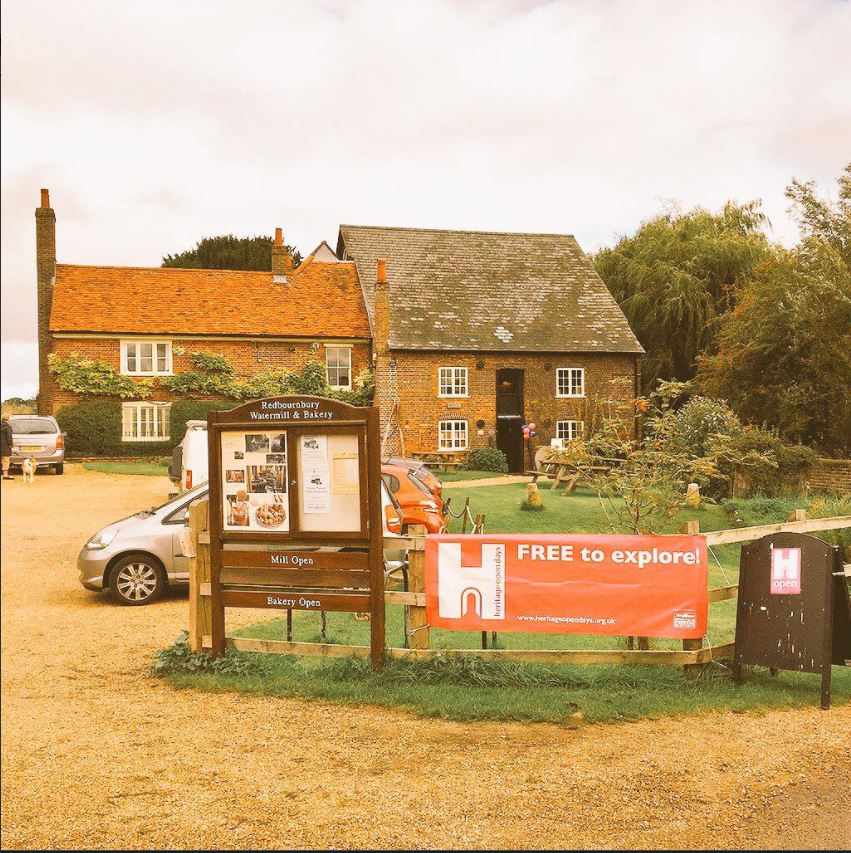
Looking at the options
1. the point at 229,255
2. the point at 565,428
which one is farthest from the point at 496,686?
the point at 229,255

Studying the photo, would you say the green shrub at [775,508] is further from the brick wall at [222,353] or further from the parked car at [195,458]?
the brick wall at [222,353]

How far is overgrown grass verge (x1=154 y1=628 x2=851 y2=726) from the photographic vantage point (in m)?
7.37

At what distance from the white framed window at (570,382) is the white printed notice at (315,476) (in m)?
30.9

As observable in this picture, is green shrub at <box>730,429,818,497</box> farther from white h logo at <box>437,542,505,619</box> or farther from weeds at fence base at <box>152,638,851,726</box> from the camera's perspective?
white h logo at <box>437,542,505,619</box>

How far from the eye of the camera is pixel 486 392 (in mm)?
37656

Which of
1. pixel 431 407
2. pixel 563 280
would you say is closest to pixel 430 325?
pixel 431 407

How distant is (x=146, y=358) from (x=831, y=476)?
25.4 metres

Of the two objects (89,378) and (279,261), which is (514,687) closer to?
(89,378)

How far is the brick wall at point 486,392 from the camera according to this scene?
36.9 meters

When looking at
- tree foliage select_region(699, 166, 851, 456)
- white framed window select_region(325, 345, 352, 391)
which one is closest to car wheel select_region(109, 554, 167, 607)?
tree foliage select_region(699, 166, 851, 456)

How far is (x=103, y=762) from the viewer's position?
5930mm

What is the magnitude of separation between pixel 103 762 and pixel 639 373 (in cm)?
3598

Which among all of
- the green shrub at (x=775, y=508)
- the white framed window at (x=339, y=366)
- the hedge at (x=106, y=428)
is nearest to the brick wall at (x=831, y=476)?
the green shrub at (x=775, y=508)

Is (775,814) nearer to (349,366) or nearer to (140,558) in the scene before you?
(140,558)
